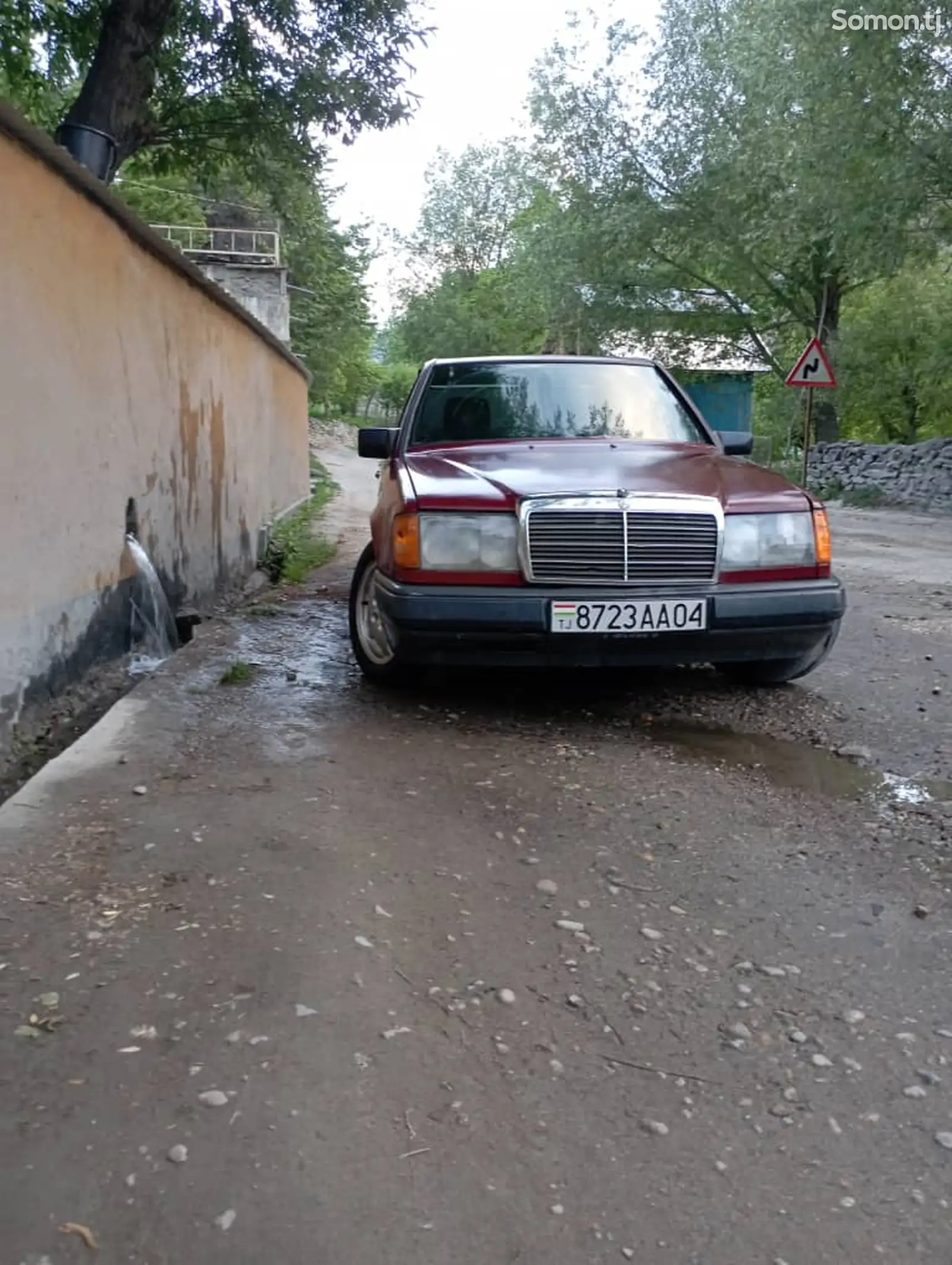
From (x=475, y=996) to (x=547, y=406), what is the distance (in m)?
3.64

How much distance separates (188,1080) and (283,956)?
0.47 meters

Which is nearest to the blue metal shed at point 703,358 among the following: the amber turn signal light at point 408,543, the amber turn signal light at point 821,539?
the amber turn signal light at point 821,539

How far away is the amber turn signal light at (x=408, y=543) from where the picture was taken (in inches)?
162

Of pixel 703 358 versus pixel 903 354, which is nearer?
pixel 903 354

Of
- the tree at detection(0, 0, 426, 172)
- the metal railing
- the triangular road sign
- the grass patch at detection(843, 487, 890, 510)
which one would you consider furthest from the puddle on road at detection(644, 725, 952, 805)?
the metal railing

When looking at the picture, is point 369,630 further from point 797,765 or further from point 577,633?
point 797,765

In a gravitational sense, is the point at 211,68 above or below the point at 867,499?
above

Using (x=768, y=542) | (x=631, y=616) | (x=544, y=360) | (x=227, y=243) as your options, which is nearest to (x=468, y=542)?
(x=631, y=616)

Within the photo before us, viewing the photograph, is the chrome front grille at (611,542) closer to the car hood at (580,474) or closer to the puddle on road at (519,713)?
the car hood at (580,474)

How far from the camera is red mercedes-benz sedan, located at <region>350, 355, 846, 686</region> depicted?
4.03 meters

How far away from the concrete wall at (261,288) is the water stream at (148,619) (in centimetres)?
2325

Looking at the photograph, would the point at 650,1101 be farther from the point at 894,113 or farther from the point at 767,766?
the point at 894,113

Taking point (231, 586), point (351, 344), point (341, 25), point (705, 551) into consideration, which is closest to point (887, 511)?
point (341, 25)

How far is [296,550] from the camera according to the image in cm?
1104
